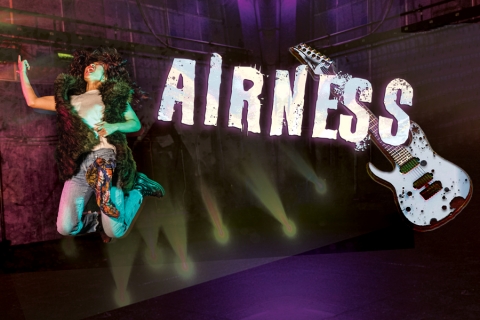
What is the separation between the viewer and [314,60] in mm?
5098

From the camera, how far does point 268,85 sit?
7.40m

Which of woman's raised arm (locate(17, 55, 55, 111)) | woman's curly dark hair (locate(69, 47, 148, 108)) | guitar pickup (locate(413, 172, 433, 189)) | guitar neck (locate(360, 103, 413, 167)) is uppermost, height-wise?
woman's curly dark hair (locate(69, 47, 148, 108))

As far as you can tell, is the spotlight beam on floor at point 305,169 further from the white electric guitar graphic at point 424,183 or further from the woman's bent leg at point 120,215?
the woman's bent leg at point 120,215

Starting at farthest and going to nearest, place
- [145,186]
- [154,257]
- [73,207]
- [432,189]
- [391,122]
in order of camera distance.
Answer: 1. [154,257]
2. [391,122]
3. [432,189]
4. [145,186]
5. [73,207]

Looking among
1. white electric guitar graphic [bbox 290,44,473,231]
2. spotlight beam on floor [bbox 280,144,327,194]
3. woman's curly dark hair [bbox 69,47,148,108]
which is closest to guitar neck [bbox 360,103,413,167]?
white electric guitar graphic [bbox 290,44,473,231]

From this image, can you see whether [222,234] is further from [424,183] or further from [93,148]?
[93,148]

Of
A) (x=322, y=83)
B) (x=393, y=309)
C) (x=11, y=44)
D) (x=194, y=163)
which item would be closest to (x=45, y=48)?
(x=11, y=44)

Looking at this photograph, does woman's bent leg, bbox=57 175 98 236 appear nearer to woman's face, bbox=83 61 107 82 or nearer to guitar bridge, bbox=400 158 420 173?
woman's face, bbox=83 61 107 82

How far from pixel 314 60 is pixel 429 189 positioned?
2.05m

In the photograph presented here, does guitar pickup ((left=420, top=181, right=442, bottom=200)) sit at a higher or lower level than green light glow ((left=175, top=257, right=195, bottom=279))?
higher

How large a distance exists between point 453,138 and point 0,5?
227 inches

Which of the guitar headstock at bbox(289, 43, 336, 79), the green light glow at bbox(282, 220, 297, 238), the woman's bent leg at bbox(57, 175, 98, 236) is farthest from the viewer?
the green light glow at bbox(282, 220, 297, 238)

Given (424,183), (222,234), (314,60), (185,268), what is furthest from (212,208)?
(424,183)

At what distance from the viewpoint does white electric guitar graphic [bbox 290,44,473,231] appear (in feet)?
14.2
